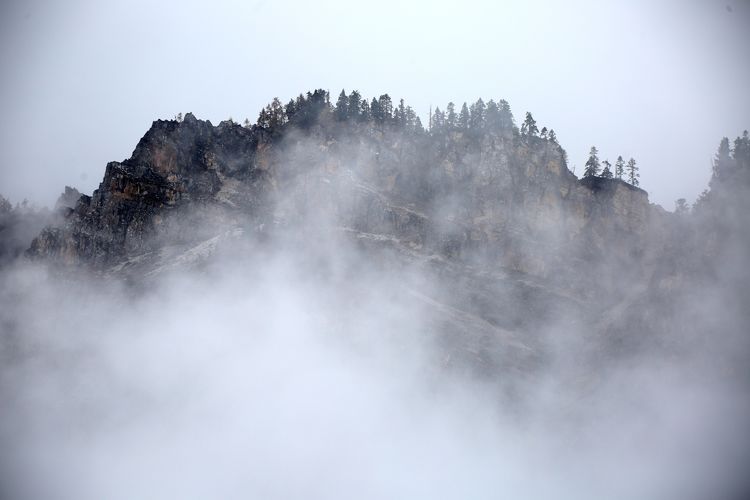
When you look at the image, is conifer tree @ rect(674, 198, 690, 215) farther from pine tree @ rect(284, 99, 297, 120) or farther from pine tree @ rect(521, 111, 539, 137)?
pine tree @ rect(284, 99, 297, 120)

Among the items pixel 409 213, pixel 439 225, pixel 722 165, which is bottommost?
pixel 439 225

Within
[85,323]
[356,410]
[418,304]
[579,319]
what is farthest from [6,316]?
[579,319]

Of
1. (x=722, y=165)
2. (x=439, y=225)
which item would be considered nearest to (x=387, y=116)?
(x=439, y=225)

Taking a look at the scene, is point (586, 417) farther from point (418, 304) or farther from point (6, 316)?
point (6, 316)

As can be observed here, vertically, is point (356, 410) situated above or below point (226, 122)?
below

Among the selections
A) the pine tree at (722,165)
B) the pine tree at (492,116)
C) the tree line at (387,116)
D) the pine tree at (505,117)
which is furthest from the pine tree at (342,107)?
the pine tree at (722,165)

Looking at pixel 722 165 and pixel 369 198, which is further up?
pixel 722 165

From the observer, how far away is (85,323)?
301ft

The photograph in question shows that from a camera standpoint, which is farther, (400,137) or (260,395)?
(400,137)

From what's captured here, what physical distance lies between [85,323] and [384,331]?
42379mm

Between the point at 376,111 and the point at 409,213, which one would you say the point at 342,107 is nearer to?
the point at 376,111

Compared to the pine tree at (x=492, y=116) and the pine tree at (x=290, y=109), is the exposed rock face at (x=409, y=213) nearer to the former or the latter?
the pine tree at (x=492, y=116)

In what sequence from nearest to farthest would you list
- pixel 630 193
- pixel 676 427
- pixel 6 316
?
pixel 676 427 → pixel 6 316 → pixel 630 193

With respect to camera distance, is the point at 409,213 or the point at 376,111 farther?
the point at 376,111
